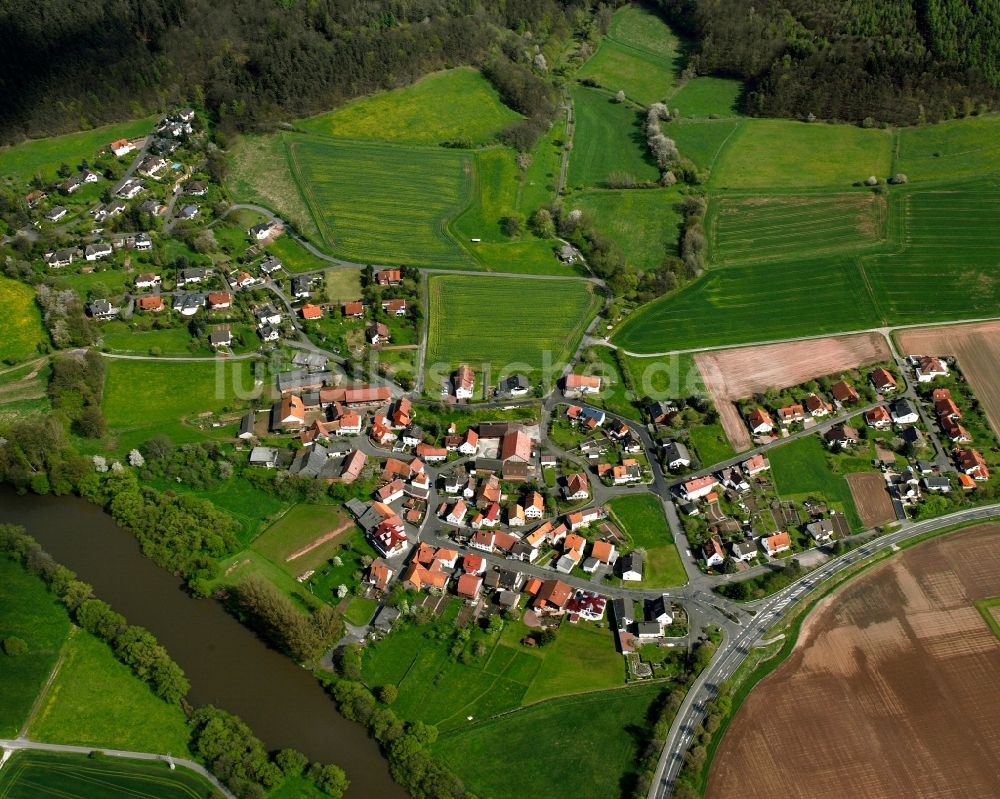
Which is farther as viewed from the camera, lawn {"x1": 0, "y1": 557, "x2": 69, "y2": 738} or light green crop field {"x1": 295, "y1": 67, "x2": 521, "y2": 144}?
light green crop field {"x1": 295, "y1": 67, "x2": 521, "y2": 144}

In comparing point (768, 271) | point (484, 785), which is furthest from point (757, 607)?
point (768, 271)

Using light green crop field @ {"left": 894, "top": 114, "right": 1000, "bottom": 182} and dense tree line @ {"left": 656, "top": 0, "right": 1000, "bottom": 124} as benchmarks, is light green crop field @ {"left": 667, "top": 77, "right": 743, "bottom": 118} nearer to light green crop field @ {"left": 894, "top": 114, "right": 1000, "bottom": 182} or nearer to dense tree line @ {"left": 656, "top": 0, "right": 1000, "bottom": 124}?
dense tree line @ {"left": 656, "top": 0, "right": 1000, "bottom": 124}

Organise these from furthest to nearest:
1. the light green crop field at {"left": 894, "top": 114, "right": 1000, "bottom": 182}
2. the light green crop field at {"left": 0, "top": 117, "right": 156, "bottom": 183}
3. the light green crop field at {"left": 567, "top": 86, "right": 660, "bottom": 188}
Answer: the light green crop field at {"left": 0, "top": 117, "right": 156, "bottom": 183} < the light green crop field at {"left": 567, "top": 86, "right": 660, "bottom": 188} < the light green crop field at {"left": 894, "top": 114, "right": 1000, "bottom": 182}

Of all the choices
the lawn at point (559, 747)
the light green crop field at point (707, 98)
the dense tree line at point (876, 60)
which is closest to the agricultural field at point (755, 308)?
the dense tree line at point (876, 60)

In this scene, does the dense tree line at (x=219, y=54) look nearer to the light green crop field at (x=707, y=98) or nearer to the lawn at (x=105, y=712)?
the light green crop field at (x=707, y=98)

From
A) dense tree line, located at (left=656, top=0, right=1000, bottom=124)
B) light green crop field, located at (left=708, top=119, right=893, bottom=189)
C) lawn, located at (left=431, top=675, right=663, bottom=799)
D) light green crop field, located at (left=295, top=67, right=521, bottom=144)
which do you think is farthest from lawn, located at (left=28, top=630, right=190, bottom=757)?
dense tree line, located at (left=656, top=0, right=1000, bottom=124)

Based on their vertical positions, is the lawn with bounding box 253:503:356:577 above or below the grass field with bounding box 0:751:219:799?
above

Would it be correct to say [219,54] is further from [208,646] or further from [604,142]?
[208,646]

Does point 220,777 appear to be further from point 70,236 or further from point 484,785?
point 70,236
